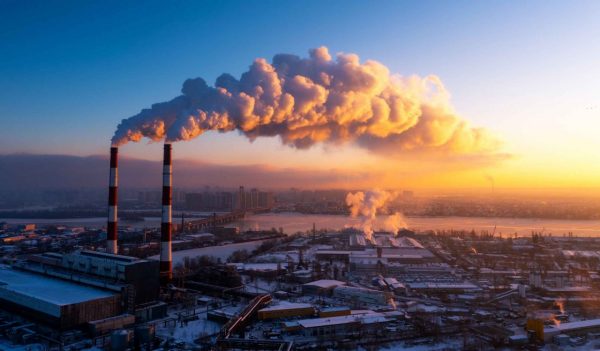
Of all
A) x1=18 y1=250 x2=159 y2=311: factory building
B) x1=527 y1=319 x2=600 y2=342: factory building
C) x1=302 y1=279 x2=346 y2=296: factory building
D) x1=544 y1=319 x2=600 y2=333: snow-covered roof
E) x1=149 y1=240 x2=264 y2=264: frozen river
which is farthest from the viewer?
x1=149 y1=240 x2=264 y2=264: frozen river

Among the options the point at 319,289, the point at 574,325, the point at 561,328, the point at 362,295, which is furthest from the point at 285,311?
the point at 574,325

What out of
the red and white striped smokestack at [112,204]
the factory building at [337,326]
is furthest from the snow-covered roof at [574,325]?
the red and white striped smokestack at [112,204]

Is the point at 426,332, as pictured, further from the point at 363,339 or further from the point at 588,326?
the point at 588,326

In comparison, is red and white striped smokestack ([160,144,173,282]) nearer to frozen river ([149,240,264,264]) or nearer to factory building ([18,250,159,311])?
factory building ([18,250,159,311])

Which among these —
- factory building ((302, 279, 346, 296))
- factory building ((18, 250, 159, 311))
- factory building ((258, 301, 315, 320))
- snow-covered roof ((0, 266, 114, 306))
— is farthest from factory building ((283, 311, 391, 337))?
snow-covered roof ((0, 266, 114, 306))

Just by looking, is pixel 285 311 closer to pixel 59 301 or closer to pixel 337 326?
pixel 337 326

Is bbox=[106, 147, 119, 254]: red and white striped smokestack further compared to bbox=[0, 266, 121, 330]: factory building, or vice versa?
bbox=[106, 147, 119, 254]: red and white striped smokestack
